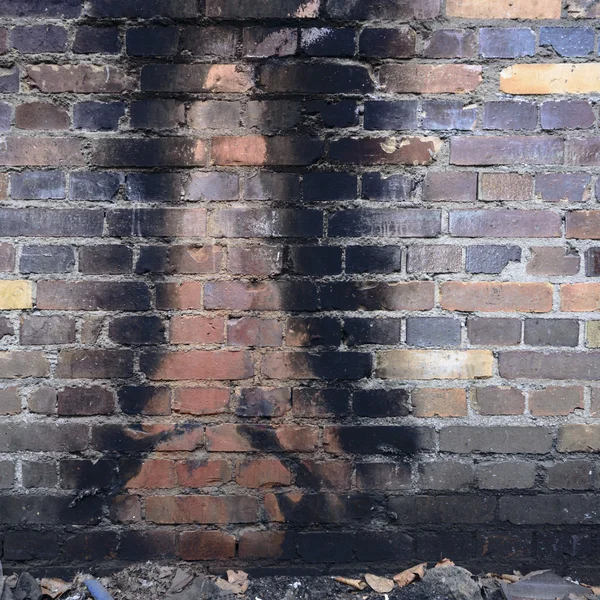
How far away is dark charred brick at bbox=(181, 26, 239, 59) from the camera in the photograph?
5.55 ft

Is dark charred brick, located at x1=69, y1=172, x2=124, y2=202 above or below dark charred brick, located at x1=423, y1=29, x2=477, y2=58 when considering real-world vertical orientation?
below

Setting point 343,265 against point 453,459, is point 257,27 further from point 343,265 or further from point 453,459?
point 453,459

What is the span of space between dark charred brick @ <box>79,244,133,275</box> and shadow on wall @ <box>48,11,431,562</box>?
0.14 ft

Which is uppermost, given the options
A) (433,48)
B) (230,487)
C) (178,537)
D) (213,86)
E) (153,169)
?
(433,48)

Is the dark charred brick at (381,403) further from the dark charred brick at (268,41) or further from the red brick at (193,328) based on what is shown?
the dark charred brick at (268,41)

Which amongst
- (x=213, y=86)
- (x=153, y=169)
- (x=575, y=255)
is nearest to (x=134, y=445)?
(x=153, y=169)

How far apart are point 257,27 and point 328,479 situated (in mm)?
1339

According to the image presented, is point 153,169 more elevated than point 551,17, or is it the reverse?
point 551,17

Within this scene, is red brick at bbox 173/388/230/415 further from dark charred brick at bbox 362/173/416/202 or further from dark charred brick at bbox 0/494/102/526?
dark charred brick at bbox 362/173/416/202

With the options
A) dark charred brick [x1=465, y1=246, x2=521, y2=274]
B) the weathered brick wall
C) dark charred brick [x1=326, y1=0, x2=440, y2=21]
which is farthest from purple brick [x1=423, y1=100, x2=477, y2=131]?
dark charred brick [x1=465, y1=246, x2=521, y2=274]

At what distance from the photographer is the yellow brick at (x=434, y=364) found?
68.1 inches

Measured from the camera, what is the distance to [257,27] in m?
1.69

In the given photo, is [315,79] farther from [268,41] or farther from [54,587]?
[54,587]

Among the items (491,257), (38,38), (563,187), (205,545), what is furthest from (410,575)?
(38,38)
